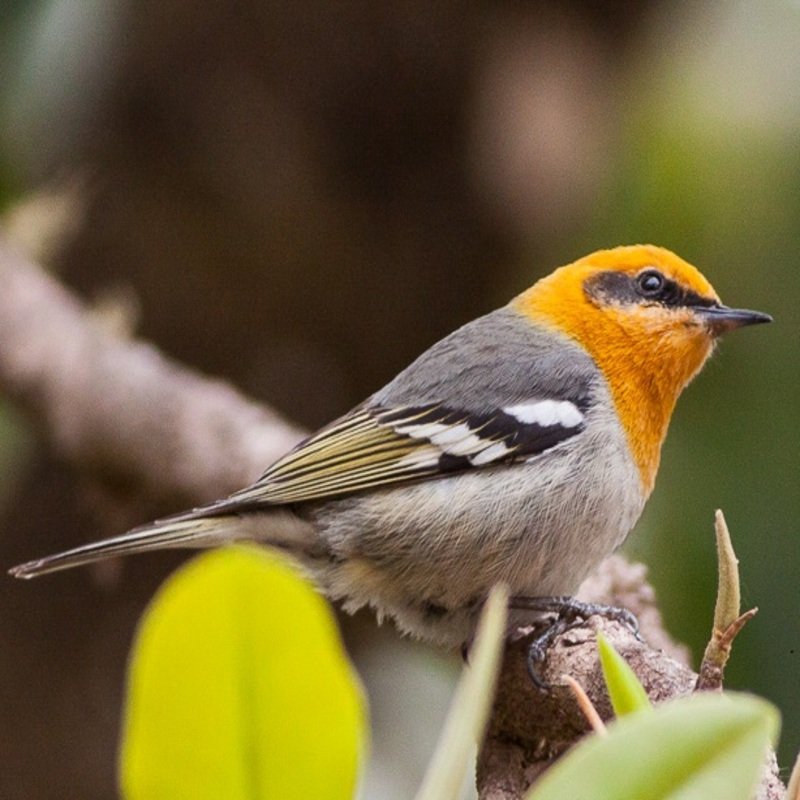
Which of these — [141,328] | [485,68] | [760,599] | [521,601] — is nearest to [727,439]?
[760,599]

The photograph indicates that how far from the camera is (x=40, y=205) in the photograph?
4.51 m

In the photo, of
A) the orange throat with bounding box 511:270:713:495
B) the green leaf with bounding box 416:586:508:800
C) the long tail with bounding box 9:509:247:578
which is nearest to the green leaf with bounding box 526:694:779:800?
the green leaf with bounding box 416:586:508:800

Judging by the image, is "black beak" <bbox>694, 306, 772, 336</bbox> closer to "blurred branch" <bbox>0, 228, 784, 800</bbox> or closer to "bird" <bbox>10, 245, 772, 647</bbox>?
"bird" <bbox>10, 245, 772, 647</bbox>

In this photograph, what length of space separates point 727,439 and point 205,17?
286 cm

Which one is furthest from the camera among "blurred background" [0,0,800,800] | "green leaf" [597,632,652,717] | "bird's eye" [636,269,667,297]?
"blurred background" [0,0,800,800]

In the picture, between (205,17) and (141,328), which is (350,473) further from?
(205,17)

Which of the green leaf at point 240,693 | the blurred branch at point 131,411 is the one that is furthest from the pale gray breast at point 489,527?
the green leaf at point 240,693

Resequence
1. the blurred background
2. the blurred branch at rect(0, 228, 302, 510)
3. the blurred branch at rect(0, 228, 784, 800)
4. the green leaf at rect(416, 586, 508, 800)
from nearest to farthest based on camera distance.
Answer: the green leaf at rect(416, 586, 508, 800) → the blurred branch at rect(0, 228, 784, 800) → the blurred branch at rect(0, 228, 302, 510) → the blurred background

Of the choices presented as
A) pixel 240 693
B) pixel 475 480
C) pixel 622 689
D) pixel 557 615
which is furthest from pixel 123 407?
pixel 240 693

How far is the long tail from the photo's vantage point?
267cm

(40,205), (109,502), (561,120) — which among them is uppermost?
(561,120)

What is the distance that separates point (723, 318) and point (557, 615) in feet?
3.29

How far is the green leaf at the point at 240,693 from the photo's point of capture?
33.5 inches

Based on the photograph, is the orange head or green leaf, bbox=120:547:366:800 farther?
the orange head
